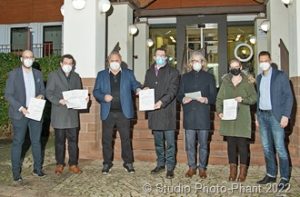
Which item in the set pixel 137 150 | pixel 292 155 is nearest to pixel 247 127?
pixel 292 155

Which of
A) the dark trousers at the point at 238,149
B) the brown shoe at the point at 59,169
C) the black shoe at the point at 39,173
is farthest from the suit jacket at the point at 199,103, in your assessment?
the black shoe at the point at 39,173

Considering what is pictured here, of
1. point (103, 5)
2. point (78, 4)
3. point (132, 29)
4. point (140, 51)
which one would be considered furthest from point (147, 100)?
point (140, 51)

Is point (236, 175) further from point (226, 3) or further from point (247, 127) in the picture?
point (226, 3)

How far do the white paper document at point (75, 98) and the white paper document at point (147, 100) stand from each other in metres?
1.02

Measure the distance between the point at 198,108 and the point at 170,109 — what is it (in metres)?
0.47

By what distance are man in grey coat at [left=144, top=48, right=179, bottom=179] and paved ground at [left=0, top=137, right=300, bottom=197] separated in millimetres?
362

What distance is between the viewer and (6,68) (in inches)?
413

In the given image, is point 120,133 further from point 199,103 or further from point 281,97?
point 281,97

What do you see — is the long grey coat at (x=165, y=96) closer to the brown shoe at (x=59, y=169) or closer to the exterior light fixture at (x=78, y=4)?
the brown shoe at (x=59, y=169)

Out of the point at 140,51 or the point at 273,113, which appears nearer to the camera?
the point at 273,113

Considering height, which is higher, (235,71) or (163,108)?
(235,71)

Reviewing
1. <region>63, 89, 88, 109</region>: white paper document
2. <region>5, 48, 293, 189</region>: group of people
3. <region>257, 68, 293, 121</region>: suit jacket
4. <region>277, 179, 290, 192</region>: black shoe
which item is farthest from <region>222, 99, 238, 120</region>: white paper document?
<region>63, 89, 88, 109</region>: white paper document

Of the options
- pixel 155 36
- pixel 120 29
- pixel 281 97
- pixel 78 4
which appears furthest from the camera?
pixel 155 36

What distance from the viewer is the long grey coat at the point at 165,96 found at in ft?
19.7
